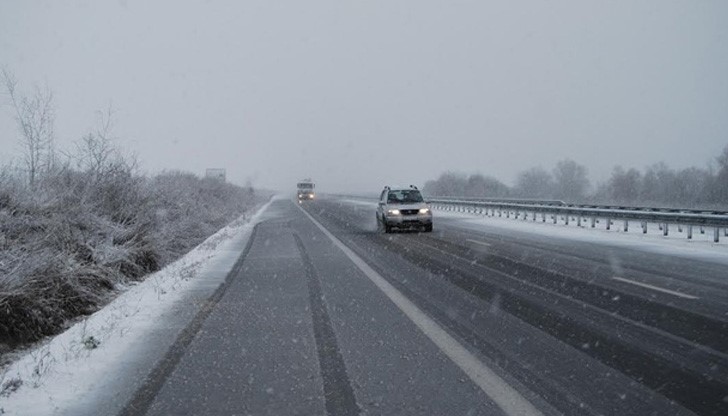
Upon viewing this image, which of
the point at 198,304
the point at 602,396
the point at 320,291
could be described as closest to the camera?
the point at 602,396

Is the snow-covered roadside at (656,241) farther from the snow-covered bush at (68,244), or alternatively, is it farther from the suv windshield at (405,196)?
the snow-covered bush at (68,244)

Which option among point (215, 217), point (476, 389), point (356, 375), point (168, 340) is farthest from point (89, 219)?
point (215, 217)

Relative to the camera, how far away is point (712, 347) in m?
5.70

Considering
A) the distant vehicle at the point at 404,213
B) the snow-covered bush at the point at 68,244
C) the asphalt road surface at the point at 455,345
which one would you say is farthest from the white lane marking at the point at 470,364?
the distant vehicle at the point at 404,213

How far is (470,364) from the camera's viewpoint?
17.1ft

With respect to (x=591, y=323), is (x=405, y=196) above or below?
above

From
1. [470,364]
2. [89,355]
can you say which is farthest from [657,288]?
[89,355]

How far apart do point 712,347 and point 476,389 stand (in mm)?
2776

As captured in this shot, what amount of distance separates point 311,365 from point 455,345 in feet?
4.94

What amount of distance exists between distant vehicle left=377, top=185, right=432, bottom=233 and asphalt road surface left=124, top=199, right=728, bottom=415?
35.7 ft

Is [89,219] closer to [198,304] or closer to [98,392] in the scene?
[198,304]

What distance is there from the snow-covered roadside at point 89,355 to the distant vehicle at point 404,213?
1249cm

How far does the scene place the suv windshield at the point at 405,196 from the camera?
2378 centimetres

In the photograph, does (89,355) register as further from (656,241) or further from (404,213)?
(656,241)
